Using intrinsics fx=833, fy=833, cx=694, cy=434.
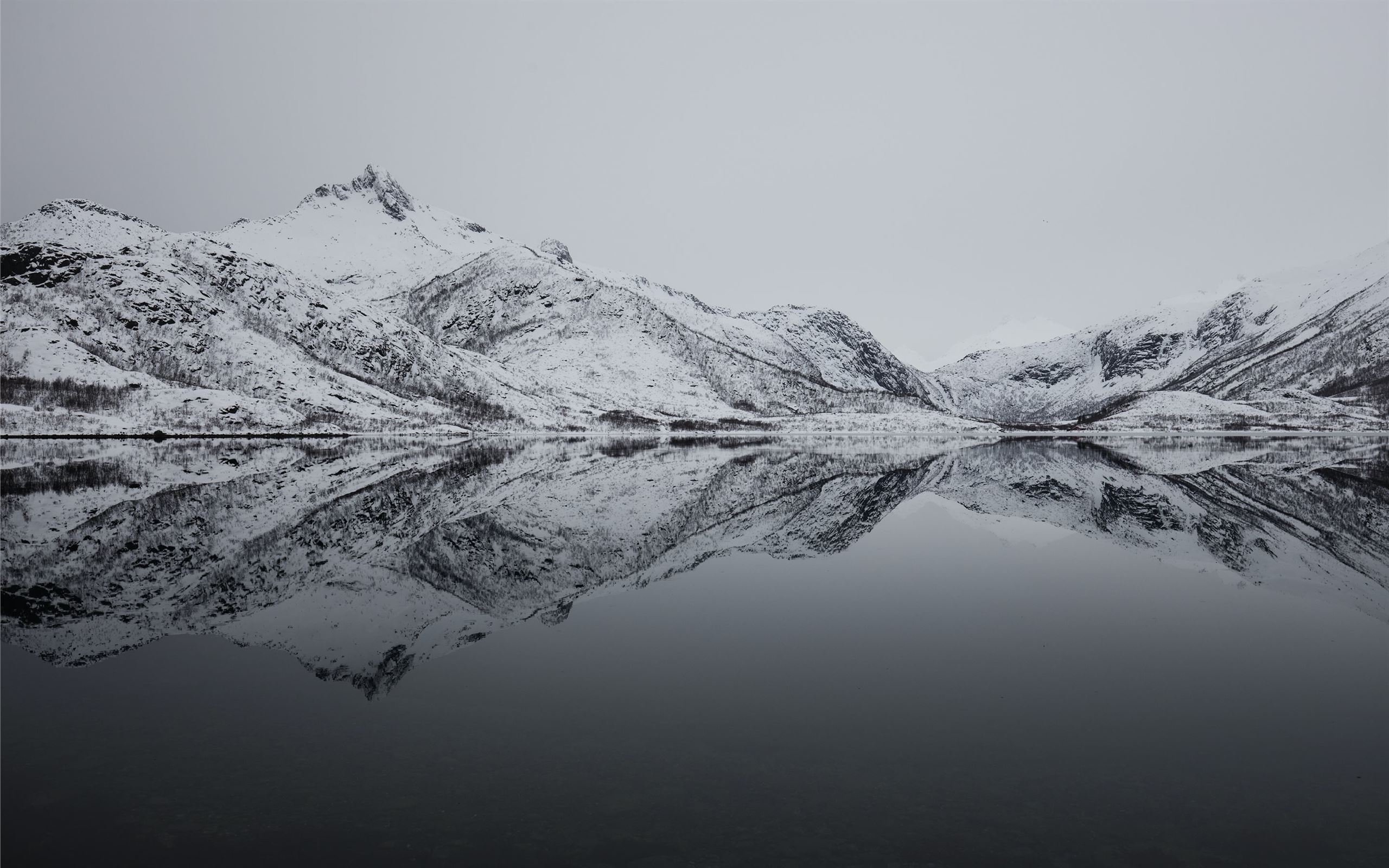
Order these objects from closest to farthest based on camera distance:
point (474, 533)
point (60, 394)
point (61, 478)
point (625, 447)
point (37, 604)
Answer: point (37, 604) < point (474, 533) < point (61, 478) < point (625, 447) < point (60, 394)

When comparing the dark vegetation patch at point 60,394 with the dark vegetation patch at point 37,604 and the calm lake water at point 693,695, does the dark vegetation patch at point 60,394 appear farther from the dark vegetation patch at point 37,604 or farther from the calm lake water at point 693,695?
the dark vegetation patch at point 37,604

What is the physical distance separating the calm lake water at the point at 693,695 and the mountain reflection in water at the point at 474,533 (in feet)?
0.76

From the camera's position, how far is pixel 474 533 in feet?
113

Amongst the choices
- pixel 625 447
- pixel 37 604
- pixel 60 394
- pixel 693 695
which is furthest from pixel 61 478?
pixel 60 394

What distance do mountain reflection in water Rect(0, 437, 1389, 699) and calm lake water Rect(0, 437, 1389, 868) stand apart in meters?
0.23

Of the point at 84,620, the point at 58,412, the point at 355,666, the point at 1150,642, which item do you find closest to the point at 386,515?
the point at 84,620

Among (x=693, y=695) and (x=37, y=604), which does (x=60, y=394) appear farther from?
(x=693, y=695)

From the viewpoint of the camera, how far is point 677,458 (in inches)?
4124

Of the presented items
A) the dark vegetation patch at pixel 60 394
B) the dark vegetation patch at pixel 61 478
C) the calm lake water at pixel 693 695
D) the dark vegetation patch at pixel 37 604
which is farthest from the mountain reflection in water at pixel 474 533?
the dark vegetation patch at pixel 60 394

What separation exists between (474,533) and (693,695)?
21459 mm

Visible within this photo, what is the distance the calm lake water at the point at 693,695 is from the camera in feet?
33.5

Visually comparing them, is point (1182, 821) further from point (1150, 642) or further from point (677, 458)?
point (677, 458)

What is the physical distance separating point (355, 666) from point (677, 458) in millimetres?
87955

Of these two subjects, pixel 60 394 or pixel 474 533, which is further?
pixel 60 394
